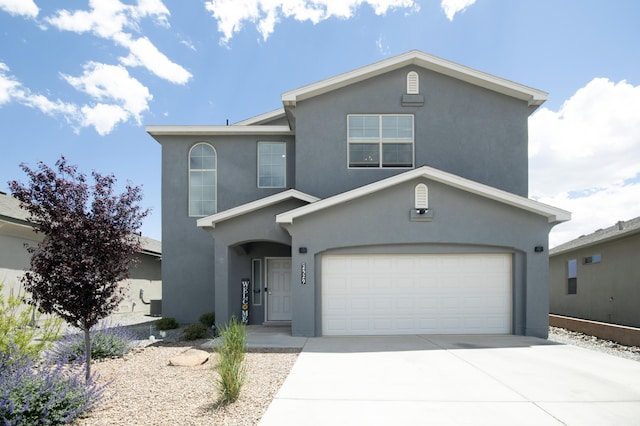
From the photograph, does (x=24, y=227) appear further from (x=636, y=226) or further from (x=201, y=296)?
(x=636, y=226)

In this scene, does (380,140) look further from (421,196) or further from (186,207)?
(186,207)

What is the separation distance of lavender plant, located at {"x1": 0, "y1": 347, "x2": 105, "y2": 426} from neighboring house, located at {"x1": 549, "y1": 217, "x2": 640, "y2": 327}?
49.8 ft

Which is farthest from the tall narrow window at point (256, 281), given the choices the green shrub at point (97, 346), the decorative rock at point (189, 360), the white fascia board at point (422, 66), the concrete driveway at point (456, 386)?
the white fascia board at point (422, 66)

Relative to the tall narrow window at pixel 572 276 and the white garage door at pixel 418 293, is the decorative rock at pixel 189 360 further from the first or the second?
the tall narrow window at pixel 572 276

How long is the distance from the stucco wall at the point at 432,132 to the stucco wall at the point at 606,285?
14.3ft

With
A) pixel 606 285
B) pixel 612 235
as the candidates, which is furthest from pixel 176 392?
pixel 606 285

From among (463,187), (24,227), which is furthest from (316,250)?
(24,227)

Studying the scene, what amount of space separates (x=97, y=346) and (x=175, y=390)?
3431mm

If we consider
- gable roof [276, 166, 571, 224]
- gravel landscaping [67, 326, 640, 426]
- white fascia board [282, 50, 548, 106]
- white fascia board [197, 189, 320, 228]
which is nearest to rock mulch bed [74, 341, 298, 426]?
gravel landscaping [67, 326, 640, 426]

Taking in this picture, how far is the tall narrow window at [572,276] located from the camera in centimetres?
1689

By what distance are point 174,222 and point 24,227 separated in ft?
18.6

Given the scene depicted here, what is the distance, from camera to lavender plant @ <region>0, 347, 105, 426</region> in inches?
193

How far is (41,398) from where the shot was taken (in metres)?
5.15

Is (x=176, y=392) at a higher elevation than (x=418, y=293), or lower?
lower
